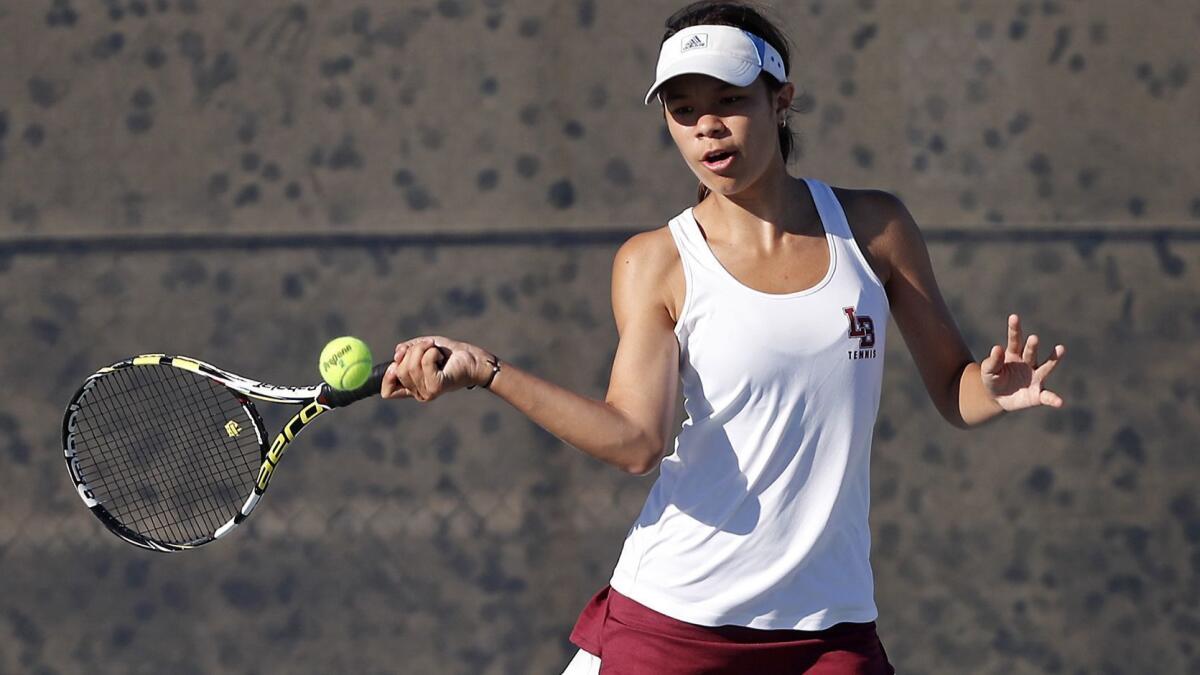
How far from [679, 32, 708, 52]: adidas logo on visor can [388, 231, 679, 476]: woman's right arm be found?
0.87ft

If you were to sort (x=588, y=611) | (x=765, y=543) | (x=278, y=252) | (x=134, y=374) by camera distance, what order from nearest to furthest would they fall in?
(x=765, y=543) → (x=588, y=611) → (x=134, y=374) → (x=278, y=252)

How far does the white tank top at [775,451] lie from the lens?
2068mm

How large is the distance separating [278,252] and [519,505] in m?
0.79

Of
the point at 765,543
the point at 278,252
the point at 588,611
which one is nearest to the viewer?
the point at 765,543

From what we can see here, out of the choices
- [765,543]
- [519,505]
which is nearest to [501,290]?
[519,505]

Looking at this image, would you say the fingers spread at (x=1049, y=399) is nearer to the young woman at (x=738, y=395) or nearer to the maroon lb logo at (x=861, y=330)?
the young woman at (x=738, y=395)

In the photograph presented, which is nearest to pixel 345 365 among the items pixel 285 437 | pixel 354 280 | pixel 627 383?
pixel 285 437

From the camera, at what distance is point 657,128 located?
11.6 ft

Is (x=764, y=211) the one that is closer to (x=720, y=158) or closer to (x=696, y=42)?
(x=720, y=158)

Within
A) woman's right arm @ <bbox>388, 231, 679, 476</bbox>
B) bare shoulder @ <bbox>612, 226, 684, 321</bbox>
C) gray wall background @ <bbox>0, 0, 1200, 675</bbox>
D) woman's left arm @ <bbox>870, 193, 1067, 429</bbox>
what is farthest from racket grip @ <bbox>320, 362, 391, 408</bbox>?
gray wall background @ <bbox>0, 0, 1200, 675</bbox>

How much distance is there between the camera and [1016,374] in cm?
214

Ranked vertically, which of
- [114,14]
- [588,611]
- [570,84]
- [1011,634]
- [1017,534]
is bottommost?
[1011,634]

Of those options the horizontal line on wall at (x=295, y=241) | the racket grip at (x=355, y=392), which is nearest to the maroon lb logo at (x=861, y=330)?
the racket grip at (x=355, y=392)

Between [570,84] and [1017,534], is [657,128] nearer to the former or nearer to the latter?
[570,84]
